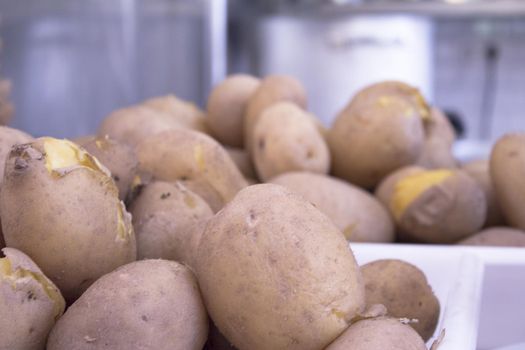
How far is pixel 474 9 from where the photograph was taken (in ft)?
8.49

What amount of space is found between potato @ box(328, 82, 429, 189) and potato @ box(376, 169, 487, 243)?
0.07 m

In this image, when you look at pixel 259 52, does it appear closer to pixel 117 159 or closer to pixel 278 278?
pixel 117 159

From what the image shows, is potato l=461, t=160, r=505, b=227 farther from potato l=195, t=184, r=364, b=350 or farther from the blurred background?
the blurred background

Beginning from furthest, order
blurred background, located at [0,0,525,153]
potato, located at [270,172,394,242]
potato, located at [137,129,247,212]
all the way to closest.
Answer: blurred background, located at [0,0,525,153]
potato, located at [270,172,394,242]
potato, located at [137,129,247,212]

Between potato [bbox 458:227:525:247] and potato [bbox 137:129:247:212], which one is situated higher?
potato [bbox 137:129:247:212]

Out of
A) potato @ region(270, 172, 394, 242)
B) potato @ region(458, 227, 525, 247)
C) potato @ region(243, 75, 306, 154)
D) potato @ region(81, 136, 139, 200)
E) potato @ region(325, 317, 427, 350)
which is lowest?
potato @ region(458, 227, 525, 247)

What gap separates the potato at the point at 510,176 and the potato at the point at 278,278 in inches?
18.9

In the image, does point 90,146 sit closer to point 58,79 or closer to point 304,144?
point 304,144

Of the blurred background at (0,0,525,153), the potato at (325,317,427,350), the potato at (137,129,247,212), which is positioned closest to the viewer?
the potato at (325,317,427,350)

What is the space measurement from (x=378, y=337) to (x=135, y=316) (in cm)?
16

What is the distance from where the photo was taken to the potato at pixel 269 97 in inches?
44.5

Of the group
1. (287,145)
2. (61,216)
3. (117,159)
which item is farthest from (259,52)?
(61,216)

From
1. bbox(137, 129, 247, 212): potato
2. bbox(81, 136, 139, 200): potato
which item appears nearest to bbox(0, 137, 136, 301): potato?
bbox(81, 136, 139, 200): potato

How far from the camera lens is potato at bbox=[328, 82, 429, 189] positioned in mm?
1021
